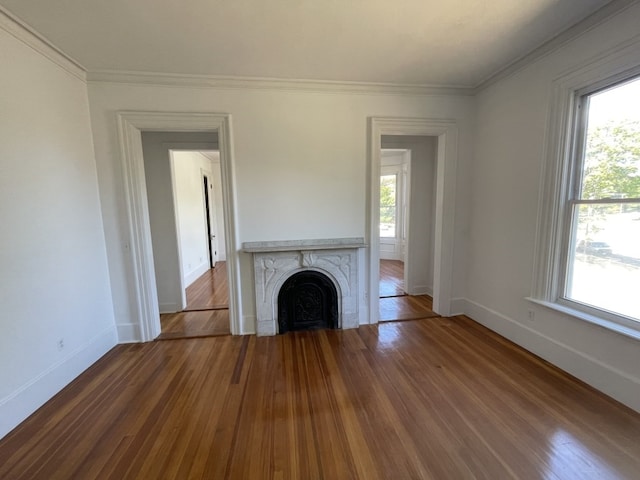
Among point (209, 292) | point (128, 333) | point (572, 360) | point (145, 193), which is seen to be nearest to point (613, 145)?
point (572, 360)

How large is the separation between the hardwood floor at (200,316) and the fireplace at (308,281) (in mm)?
657

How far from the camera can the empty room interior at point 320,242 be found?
1.68m

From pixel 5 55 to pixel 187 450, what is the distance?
2.91 metres

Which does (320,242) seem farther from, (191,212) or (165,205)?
(191,212)

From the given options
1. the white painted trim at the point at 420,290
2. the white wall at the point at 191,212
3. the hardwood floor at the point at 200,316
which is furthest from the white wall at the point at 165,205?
the white painted trim at the point at 420,290

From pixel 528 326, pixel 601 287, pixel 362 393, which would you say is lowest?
pixel 362 393

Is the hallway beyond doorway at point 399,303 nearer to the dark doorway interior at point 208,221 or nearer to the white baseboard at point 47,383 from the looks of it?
the white baseboard at point 47,383

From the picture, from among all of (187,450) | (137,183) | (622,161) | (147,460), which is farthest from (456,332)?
(137,183)

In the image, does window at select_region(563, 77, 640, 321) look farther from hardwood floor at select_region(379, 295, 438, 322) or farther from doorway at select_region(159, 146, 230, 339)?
doorway at select_region(159, 146, 230, 339)

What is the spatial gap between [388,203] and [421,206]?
304 centimetres

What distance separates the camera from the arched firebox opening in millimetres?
3080

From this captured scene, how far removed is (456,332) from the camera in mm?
2986

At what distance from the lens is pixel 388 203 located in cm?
720

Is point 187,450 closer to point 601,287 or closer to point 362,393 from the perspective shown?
point 362,393
